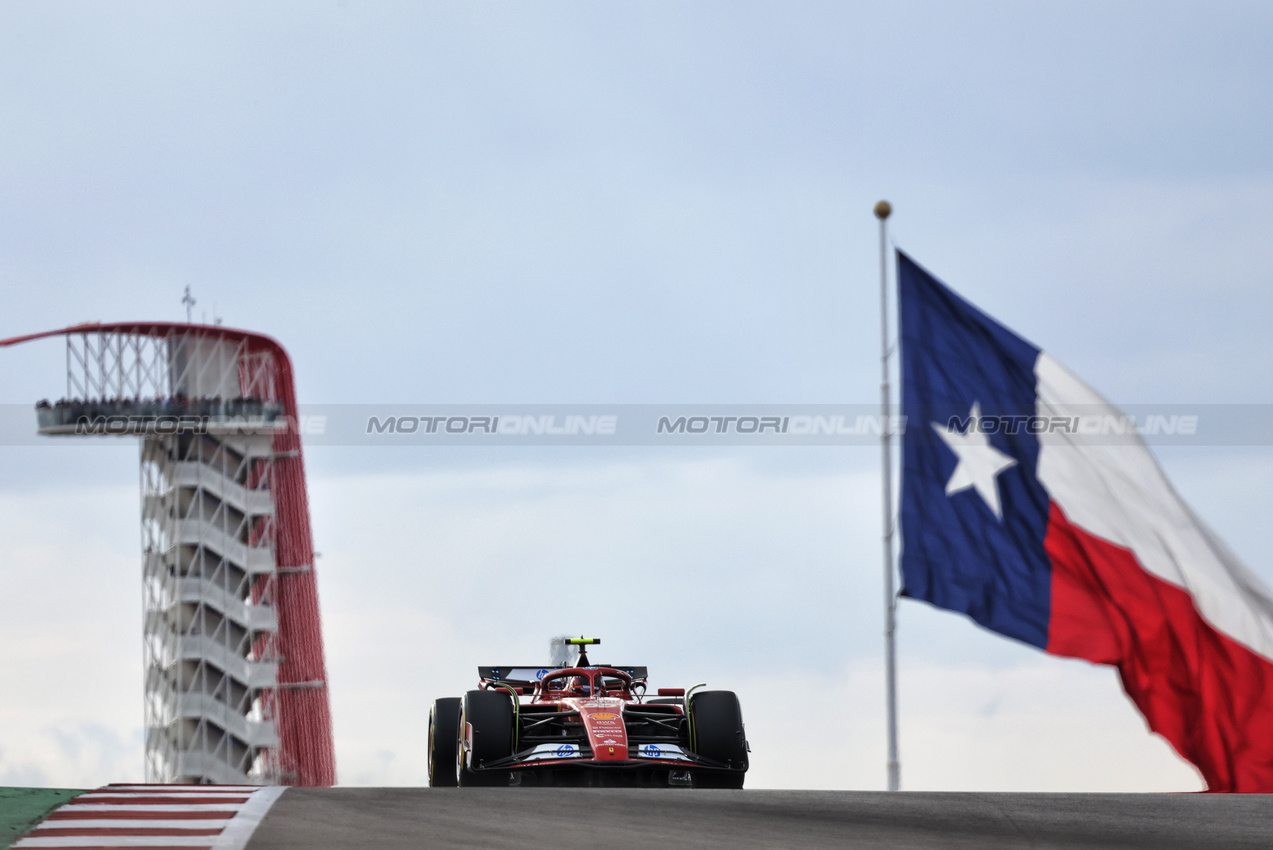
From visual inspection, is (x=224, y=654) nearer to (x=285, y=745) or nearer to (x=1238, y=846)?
(x=285, y=745)

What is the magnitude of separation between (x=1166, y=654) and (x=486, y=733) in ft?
23.7

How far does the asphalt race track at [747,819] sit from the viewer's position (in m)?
11.8

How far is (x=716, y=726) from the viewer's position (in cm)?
1803

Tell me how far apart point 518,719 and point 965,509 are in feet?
17.8

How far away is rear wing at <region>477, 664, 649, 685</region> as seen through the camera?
2045cm

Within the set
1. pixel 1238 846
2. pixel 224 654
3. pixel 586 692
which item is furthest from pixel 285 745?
pixel 1238 846

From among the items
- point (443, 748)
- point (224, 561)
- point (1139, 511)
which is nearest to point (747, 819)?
point (443, 748)

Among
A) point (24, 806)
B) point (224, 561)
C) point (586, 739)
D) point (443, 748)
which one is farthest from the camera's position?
point (224, 561)

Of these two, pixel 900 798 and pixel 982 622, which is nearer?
pixel 900 798

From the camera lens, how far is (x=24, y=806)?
1302 cm

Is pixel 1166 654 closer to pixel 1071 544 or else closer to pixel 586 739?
pixel 1071 544

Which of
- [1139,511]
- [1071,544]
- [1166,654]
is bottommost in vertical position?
[1166,654]

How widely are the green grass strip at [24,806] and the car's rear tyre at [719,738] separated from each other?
688cm

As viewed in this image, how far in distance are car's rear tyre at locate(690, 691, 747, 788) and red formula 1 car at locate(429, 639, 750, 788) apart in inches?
0.4
